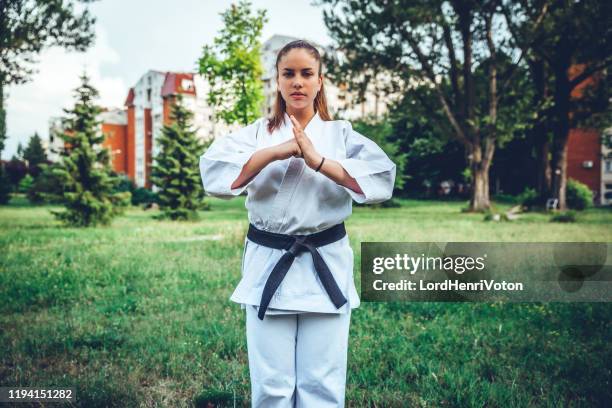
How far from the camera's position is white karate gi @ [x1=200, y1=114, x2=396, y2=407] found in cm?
237

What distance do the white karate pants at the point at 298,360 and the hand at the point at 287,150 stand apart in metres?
0.74

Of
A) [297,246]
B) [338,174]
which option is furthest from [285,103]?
[297,246]

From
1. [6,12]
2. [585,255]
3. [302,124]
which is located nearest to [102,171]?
[6,12]

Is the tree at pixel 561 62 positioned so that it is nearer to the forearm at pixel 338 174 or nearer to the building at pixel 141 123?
the forearm at pixel 338 174

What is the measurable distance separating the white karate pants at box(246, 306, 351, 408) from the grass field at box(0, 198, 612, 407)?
3.48 feet

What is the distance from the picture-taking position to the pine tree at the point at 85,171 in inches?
677

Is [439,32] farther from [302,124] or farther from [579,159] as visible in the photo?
[579,159]

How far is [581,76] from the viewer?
23.6 metres

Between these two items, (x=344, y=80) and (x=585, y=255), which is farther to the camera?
(x=344, y=80)

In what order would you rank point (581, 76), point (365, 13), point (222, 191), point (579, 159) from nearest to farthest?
point (222, 191) → point (365, 13) → point (581, 76) → point (579, 159)

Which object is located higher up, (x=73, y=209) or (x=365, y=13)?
(x=365, y=13)

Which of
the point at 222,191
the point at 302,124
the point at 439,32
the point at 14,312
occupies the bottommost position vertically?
the point at 14,312

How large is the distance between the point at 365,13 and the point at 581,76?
411 inches

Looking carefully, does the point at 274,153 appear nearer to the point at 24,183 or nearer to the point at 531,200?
the point at 531,200
